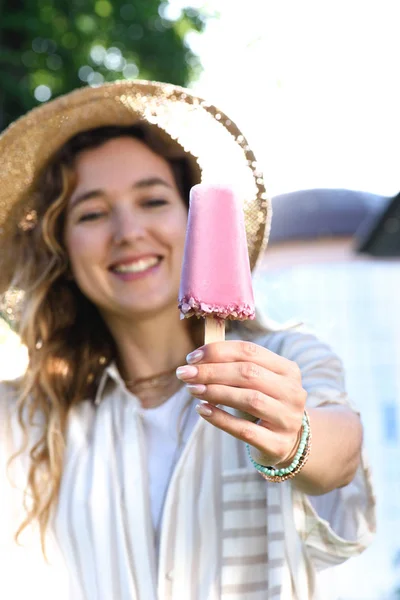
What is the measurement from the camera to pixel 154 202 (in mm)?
2361

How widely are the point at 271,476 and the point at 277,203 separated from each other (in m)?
10.7

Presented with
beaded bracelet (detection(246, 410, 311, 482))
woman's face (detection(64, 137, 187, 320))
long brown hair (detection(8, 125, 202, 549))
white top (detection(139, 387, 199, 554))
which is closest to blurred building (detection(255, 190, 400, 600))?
long brown hair (detection(8, 125, 202, 549))

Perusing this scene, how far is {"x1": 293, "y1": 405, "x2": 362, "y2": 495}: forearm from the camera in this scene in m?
1.77

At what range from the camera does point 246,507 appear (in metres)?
2.09

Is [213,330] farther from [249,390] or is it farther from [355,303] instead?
[355,303]

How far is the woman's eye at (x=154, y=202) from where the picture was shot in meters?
2.35

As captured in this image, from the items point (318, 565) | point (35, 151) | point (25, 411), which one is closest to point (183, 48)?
point (35, 151)

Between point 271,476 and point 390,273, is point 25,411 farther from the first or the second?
point 390,273

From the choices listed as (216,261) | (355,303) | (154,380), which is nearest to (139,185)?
(154,380)

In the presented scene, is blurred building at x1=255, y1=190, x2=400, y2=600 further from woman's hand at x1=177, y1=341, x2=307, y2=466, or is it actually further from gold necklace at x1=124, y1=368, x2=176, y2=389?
woman's hand at x1=177, y1=341, x2=307, y2=466

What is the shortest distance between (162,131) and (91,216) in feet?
1.09

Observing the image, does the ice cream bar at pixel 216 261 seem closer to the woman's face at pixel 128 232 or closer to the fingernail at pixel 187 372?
the fingernail at pixel 187 372

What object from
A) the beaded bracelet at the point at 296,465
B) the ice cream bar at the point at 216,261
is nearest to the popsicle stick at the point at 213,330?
the ice cream bar at the point at 216,261

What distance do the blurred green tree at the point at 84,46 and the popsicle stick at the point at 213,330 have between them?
4929 mm
